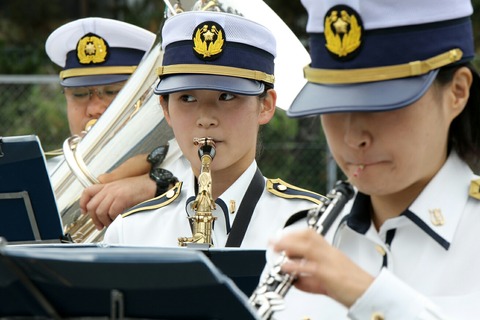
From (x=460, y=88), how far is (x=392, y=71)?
180 millimetres

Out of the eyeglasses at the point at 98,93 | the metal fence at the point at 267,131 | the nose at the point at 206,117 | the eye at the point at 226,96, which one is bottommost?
the metal fence at the point at 267,131

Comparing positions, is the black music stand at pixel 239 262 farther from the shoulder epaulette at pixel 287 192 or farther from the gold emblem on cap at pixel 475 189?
the shoulder epaulette at pixel 287 192

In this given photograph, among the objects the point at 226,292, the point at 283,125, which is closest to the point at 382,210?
the point at 226,292

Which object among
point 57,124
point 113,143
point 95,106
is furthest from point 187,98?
point 57,124

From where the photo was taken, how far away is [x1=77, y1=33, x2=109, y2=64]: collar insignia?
6332 millimetres

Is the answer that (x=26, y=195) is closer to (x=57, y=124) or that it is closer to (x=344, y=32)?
(x=344, y=32)

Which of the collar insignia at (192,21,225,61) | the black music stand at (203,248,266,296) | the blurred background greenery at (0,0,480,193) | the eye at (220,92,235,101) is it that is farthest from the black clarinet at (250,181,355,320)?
the blurred background greenery at (0,0,480,193)

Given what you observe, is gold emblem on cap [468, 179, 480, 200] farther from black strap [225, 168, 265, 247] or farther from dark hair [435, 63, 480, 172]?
black strap [225, 168, 265, 247]

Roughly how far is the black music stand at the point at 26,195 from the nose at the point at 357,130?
1.94m

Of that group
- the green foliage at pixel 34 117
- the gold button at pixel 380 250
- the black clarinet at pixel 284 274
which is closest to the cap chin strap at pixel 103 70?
the green foliage at pixel 34 117

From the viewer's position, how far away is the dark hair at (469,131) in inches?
97.6

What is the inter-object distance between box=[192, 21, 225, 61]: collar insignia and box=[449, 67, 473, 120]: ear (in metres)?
1.65

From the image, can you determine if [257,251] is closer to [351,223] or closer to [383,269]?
[351,223]

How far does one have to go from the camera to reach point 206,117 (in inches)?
151
